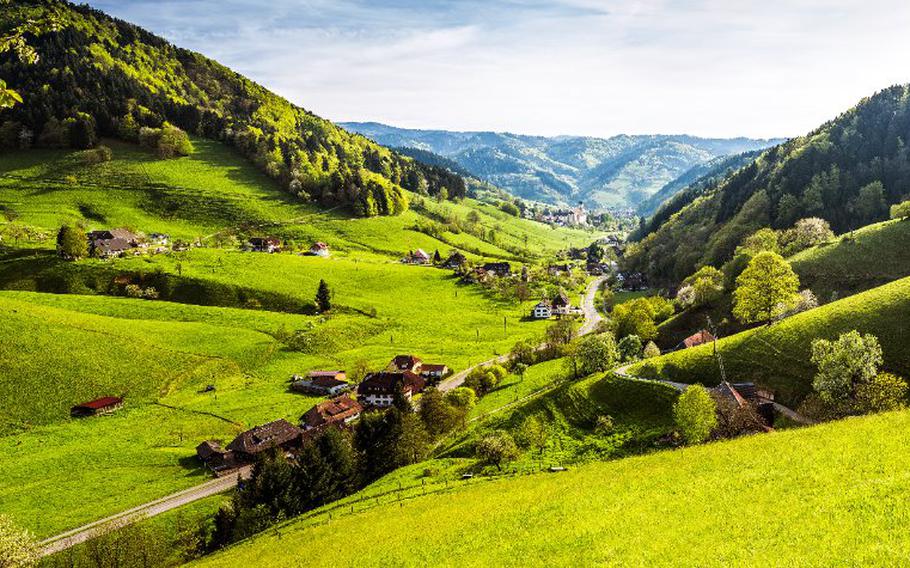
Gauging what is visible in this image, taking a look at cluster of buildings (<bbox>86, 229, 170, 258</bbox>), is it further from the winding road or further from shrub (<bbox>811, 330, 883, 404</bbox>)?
shrub (<bbox>811, 330, 883, 404</bbox>)

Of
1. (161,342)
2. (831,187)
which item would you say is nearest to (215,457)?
(161,342)

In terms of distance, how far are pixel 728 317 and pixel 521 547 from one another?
293ft

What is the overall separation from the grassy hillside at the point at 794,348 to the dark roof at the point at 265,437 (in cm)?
5413

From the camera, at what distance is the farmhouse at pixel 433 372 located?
108 m

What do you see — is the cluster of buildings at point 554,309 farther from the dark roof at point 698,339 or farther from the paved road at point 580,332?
the dark roof at point 698,339

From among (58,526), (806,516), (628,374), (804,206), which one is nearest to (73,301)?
(58,526)

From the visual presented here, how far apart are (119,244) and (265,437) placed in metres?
107

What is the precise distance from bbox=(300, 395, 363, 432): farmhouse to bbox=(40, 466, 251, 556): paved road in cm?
1275

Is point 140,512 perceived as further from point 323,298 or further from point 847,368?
point 847,368

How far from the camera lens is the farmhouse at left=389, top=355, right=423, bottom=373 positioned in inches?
4355

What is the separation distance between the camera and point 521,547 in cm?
3036

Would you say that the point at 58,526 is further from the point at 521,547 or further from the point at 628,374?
the point at 628,374

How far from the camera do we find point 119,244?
152 meters

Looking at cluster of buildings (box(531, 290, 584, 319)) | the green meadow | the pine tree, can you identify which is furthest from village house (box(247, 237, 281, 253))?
cluster of buildings (box(531, 290, 584, 319))
